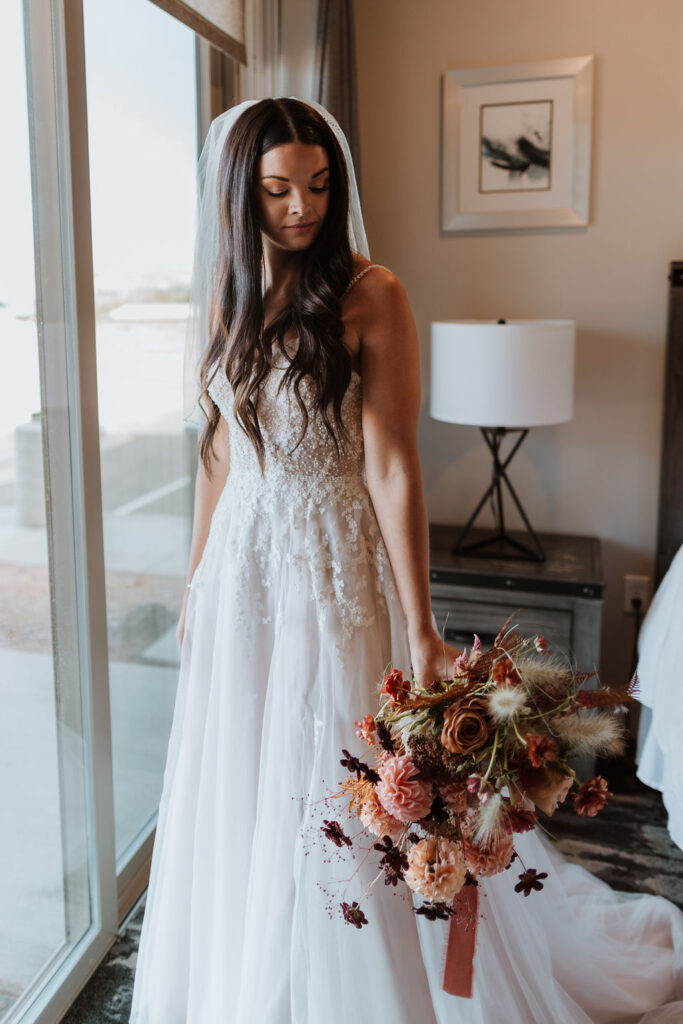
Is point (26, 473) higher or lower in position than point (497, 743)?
higher

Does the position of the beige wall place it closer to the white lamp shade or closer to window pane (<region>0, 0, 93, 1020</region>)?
the white lamp shade

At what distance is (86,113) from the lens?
1.72 metres

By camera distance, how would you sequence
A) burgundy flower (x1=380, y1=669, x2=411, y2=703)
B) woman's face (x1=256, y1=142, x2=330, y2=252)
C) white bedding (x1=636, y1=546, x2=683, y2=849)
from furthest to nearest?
white bedding (x1=636, y1=546, x2=683, y2=849) < woman's face (x1=256, y1=142, x2=330, y2=252) < burgundy flower (x1=380, y1=669, x2=411, y2=703)

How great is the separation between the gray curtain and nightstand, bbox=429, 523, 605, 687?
3.88 ft

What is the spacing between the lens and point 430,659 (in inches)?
59.1

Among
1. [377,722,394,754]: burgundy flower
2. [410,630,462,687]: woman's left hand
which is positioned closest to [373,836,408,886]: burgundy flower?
[377,722,394,754]: burgundy flower

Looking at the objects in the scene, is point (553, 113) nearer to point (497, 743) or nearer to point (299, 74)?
point (299, 74)

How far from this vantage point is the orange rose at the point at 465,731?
3.60 ft

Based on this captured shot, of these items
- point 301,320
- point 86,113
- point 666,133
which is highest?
point 666,133

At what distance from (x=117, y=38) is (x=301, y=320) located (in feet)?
2.98

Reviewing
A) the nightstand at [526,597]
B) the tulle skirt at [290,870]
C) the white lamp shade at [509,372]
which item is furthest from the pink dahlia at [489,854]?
→ the white lamp shade at [509,372]

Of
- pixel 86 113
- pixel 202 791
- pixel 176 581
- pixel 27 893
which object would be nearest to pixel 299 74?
pixel 86 113

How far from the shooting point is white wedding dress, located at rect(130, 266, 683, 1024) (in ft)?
4.80

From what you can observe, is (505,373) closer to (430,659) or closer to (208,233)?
(208,233)
